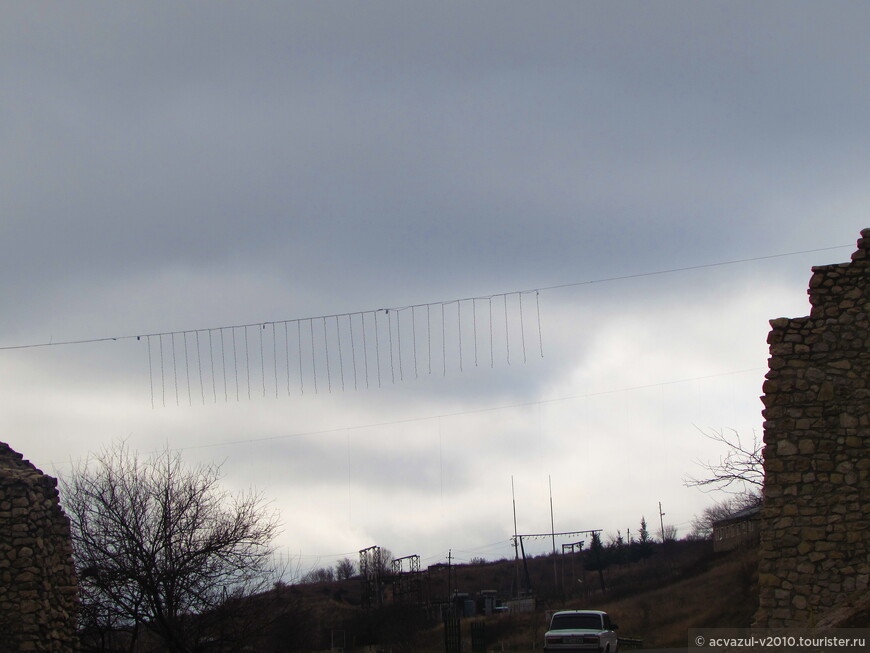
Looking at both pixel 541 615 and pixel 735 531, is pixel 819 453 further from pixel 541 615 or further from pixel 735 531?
pixel 735 531

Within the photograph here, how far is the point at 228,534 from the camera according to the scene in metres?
25.0

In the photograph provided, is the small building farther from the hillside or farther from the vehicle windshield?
the vehicle windshield

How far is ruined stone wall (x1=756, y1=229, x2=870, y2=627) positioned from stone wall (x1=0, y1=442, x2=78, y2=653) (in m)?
11.8

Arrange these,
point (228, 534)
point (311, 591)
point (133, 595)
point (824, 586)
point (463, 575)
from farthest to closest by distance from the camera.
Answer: point (463, 575)
point (311, 591)
point (228, 534)
point (133, 595)
point (824, 586)

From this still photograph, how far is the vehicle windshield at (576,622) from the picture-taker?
26.0m

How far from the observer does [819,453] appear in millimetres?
16328

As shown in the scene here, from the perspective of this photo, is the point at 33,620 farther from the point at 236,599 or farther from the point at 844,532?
the point at 844,532

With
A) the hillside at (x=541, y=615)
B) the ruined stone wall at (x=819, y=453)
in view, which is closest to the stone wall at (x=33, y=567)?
the hillside at (x=541, y=615)

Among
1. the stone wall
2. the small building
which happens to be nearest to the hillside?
the small building

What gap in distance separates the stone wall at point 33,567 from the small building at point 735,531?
33550 millimetres

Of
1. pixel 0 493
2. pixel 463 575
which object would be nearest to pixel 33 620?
pixel 0 493

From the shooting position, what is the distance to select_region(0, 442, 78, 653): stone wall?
16375 mm

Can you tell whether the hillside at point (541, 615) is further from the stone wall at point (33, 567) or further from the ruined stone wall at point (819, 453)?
the ruined stone wall at point (819, 453)

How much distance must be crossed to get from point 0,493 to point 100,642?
Answer: 902 cm
